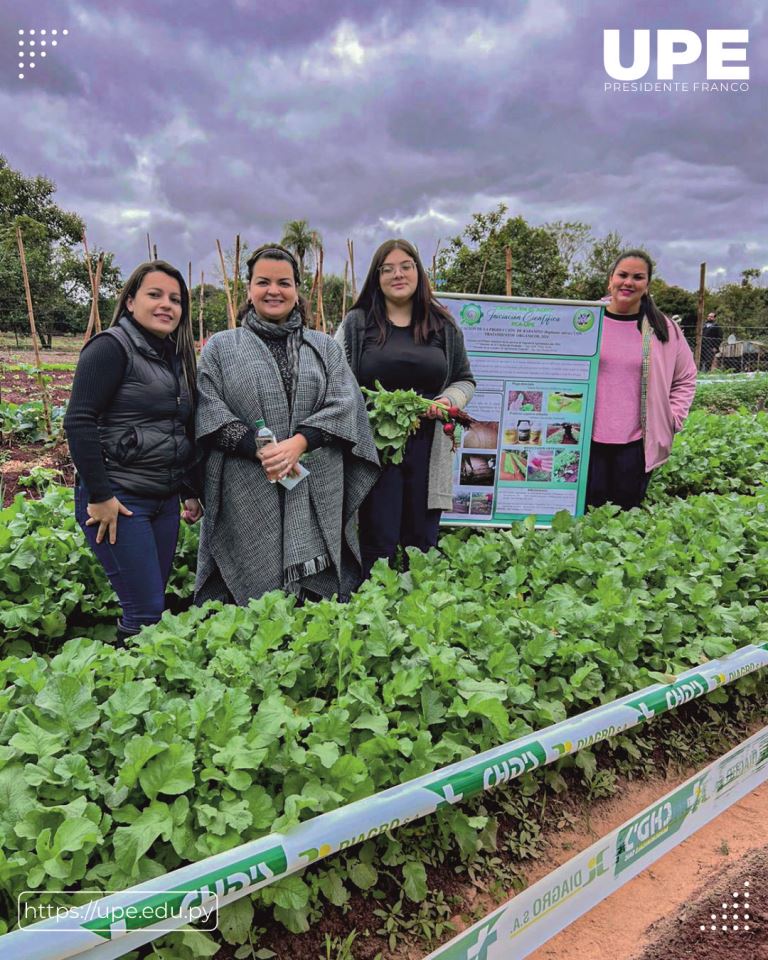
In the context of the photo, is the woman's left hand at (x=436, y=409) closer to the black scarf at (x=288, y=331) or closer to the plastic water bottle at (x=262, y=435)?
the black scarf at (x=288, y=331)

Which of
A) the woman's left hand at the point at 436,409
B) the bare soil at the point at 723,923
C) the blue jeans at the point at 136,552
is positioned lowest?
the bare soil at the point at 723,923

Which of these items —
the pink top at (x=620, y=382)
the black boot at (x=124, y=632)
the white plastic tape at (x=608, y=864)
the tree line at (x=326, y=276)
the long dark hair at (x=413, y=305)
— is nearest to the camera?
the white plastic tape at (x=608, y=864)

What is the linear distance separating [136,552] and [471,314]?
2.65 metres

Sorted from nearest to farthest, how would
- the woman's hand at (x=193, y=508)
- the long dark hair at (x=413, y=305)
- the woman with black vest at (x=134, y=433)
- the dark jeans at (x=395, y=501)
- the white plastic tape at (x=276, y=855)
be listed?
1. the white plastic tape at (x=276, y=855)
2. the woman with black vest at (x=134, y=433)
3. the woman's hand at (x=193, y=508)
4. the long dark hair at (x=413, y=305)
5. the dark jeans at (x=395, y=501)

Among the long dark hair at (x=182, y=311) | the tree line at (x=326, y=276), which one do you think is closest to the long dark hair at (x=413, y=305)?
the long dark hair at (x=182, y=311)

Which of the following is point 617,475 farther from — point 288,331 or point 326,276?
point 326,276

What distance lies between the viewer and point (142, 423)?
8.67ft

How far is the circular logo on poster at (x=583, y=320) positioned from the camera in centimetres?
434

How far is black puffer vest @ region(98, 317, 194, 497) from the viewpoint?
2584 millimetres

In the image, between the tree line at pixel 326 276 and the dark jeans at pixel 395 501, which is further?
the tree line at pixel 326 276

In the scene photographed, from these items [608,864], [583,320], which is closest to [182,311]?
[608,864]

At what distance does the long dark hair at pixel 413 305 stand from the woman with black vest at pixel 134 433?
972mm

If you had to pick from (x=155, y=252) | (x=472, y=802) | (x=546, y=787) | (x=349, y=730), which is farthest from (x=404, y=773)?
(x=155, y=252)

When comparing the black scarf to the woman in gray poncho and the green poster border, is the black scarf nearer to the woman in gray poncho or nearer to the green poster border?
the woman in gray poncho
